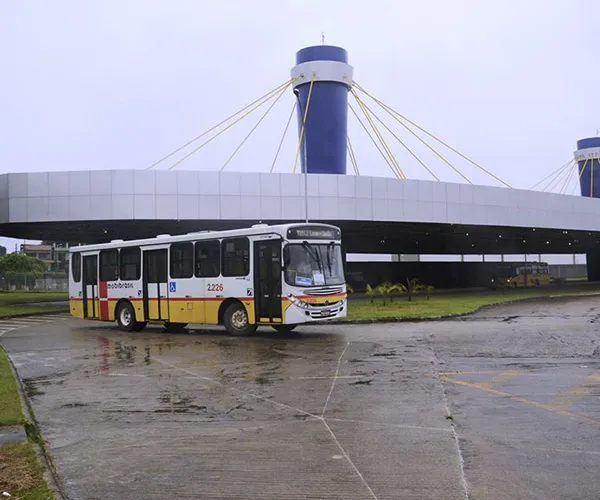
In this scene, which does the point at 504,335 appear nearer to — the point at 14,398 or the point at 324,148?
the point at 14,398

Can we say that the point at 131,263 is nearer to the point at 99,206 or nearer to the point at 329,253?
the point at 329,253

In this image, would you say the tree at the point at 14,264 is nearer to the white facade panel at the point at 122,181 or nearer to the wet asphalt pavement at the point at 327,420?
the white facade panel at the point at 122,181

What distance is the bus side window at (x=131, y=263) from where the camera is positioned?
69.4ft

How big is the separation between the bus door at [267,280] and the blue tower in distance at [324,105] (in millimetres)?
22739

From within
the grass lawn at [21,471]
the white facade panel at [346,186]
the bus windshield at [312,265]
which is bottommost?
the grass lawn at [21,471]

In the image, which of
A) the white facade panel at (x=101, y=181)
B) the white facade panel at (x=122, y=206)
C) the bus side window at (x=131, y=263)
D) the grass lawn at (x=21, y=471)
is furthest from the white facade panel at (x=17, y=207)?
the grass lawn at (x=21, y=471)

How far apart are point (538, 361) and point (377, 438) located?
20.9 feet

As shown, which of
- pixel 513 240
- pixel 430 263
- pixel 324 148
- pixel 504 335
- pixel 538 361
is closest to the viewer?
pixel 538 361

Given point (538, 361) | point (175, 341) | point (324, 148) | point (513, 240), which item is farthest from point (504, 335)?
point (513, 240)

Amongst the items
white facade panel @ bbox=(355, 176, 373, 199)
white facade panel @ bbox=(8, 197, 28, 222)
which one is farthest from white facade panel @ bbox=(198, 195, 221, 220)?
white facade panel @ bbox=(8, 197, 28, 222)

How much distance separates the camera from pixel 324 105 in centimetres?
4066

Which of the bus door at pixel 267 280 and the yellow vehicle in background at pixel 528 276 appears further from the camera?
the yellow vehicle in background at pixel 528 276

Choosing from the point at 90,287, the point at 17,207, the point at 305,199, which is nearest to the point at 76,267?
the point at 90,287

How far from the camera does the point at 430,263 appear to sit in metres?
63.9
